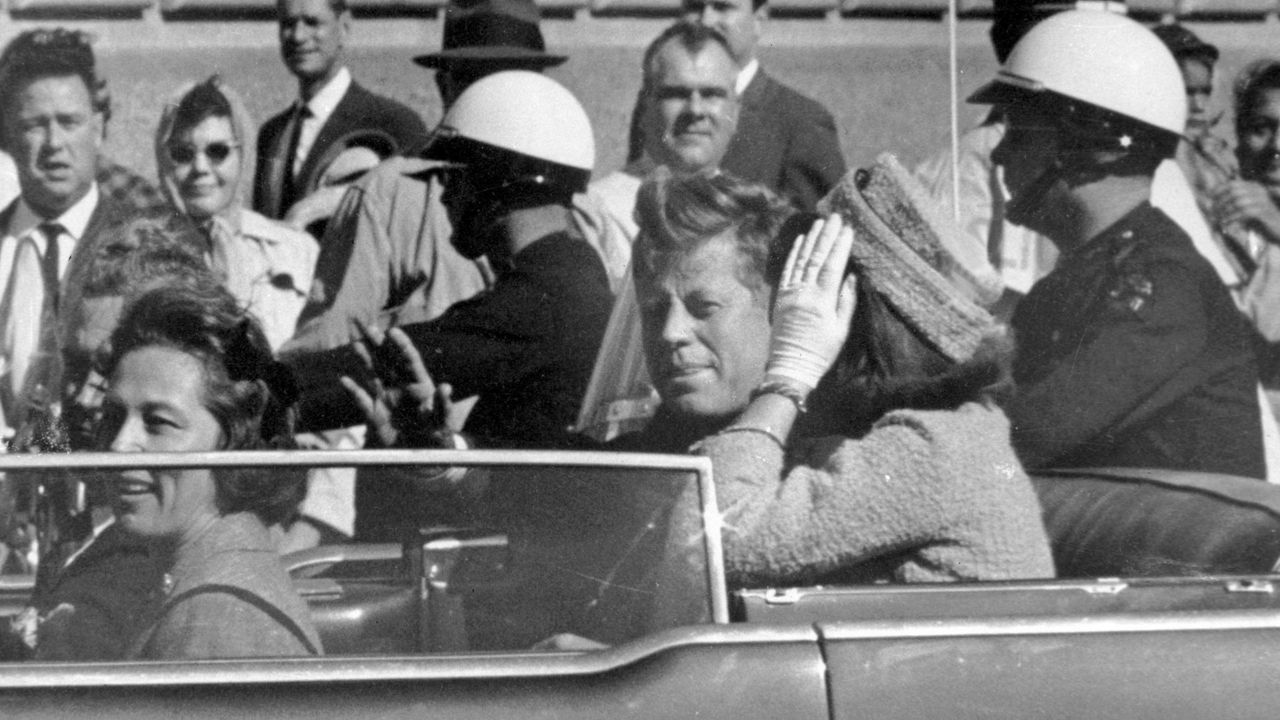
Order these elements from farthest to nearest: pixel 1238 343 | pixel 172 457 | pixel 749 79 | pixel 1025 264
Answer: pixel 749 79, pixel 1025 264, pixel 1238 343, pixel 172 457

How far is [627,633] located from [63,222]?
2.41 metres

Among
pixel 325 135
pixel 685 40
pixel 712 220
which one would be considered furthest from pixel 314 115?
pixel 712 220

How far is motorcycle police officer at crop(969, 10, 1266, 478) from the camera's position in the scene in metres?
3.50

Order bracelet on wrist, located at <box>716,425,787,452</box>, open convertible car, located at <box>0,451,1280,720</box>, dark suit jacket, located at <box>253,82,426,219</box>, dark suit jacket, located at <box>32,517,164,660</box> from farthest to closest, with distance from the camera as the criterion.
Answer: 1. dark suit jacket, located at <box>253,82,426,219</box>
2. bracelet on wrist, located at <box>716,425,787,452</box>
3. dark suit jacket, located at <box>32,517,164,660</box>
4. open convertible car, located at <box>0,451,1280,720</box>

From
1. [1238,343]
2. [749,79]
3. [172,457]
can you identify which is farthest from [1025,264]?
[172,457]

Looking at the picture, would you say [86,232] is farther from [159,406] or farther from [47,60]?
[159,406]

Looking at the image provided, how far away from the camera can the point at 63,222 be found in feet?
14.6

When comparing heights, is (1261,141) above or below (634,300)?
above

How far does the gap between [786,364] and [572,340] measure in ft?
2.56

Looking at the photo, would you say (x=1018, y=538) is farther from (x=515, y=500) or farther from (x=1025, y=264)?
(x=1025, y=264)

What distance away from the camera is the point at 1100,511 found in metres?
3.22

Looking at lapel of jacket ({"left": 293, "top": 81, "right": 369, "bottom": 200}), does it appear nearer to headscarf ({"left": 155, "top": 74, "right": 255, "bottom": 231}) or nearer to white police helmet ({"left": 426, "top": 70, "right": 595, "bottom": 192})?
headscarf ({"left": 155, "top": 74, "right": 255, "bottom": 231})

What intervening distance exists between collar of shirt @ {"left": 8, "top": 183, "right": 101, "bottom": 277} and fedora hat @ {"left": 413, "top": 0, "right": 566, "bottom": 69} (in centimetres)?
83

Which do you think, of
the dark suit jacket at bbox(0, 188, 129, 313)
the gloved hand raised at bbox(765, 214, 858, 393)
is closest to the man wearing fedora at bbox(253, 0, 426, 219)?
the dark suit jacket at bbox(0, 188, 129, 313)
